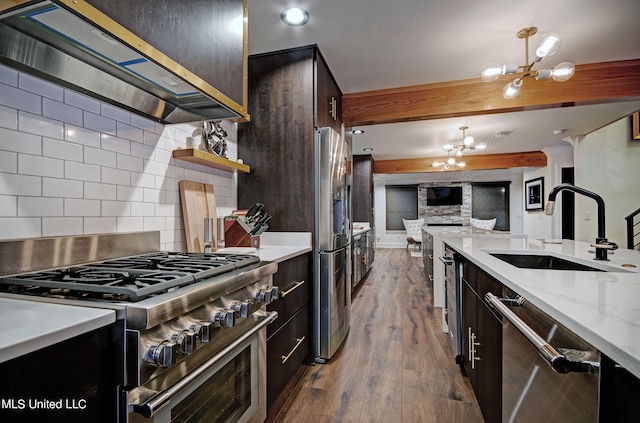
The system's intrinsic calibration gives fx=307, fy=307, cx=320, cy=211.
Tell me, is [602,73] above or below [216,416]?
above

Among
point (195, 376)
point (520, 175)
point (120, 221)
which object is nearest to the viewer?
point (195, 376)

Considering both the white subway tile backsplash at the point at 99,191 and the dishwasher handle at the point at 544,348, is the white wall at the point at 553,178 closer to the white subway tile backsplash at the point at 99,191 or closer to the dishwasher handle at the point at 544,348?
the dishwasher handle at the point at 544,348

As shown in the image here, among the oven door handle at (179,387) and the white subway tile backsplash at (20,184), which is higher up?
the white subway tile backsplash at (20,184)

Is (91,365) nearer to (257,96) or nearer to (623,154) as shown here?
(257,96)

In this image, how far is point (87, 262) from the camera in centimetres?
122

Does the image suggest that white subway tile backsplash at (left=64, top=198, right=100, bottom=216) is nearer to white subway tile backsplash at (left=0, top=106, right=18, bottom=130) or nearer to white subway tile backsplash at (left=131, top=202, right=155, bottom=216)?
white subway tile backsplash at (left=131, top=202, right=155, bottom=216)

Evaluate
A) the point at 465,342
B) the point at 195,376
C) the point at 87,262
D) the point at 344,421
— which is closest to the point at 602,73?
the point at 465,342

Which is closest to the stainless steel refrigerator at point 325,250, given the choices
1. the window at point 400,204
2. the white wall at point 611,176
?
the white wall at point 611,176

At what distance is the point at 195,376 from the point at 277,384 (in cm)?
84

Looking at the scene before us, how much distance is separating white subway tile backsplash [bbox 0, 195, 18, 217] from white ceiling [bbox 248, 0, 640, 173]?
5.14ft

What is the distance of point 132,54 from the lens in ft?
3.46

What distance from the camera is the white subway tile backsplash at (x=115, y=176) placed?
1.34 meters

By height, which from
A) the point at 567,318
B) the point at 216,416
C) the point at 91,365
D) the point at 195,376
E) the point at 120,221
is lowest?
the point at 216,416

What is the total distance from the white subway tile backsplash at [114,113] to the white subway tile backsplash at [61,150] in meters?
0.20
